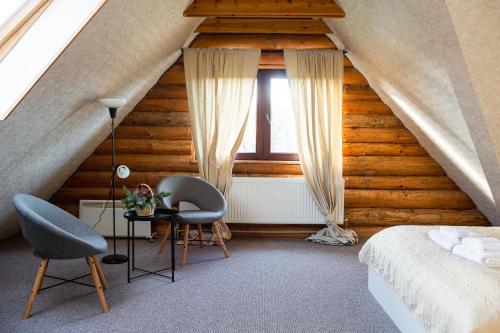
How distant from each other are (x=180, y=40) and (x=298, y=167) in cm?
199

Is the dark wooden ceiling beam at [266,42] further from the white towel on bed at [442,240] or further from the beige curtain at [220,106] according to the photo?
the white towel on bed at [442,240]

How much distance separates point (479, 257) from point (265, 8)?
3214 mm

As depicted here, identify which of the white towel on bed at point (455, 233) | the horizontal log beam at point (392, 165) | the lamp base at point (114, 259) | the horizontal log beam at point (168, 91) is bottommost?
the lamp base at point (114, 259)

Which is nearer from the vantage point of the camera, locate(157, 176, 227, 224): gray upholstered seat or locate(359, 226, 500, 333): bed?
locate(359, 226, 500, 333): bed

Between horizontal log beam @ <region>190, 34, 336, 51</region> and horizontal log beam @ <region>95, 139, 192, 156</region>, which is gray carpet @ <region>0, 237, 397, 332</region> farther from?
horizontal log beam @ <region>190, 34, 336, 51</region>

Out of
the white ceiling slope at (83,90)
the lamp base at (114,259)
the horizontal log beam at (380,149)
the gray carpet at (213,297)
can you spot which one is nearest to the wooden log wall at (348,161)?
the horizontal log beam at (380,149)

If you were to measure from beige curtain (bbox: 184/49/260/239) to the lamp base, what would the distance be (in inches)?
50.6

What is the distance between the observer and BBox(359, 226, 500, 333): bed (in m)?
2.18

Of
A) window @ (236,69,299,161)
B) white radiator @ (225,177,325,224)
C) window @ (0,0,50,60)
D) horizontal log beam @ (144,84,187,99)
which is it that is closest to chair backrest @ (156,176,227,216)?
white radiator @ (225,177,325,224)

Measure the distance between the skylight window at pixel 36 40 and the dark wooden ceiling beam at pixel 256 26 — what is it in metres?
2.70

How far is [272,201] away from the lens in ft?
18.4

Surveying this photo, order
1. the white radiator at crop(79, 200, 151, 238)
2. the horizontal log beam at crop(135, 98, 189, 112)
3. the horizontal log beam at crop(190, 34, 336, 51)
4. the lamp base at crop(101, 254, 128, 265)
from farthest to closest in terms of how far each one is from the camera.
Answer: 1. the horizontal log beam at crop(135, 98, 189, 112)
2. the horizontal log beam at crop(190, 34, 336, 51)
3. the white radiator at crop(79, 200, 151, 238)
4. the lamp base at crop(101, 254, 128, 265)

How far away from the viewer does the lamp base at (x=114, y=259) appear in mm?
4563

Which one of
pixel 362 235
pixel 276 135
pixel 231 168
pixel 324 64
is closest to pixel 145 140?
pixel 231 168
